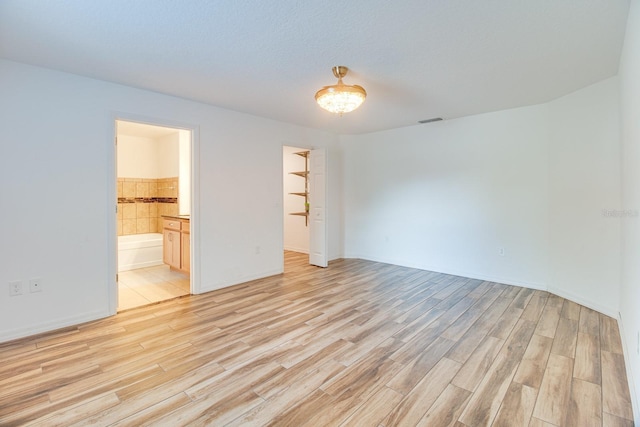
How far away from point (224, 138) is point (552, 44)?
3.58m

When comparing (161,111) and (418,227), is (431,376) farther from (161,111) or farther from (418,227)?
(161,111)

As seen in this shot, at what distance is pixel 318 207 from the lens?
209 inches

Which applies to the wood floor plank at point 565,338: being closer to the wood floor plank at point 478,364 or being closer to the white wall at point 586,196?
the wood floor plank at point 478,364

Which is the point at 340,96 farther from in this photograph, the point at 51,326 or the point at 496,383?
the point at 51,326

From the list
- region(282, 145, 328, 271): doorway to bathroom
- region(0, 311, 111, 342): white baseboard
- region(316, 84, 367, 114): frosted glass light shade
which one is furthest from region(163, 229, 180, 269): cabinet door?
region(316, 84, 367, 114): frosted glass light shade

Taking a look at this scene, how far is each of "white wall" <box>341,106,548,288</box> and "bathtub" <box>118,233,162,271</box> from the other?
11.8 feet

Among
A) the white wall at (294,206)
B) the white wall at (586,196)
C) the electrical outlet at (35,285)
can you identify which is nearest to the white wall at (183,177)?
the white wall at (294,206)

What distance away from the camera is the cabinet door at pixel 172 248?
4.70 m

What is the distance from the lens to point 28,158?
8.87ft

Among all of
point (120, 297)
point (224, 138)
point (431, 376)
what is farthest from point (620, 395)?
point (120, 297)

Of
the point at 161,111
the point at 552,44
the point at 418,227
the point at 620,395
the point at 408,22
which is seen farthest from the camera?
the point at 418,227

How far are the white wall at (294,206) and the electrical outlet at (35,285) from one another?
4568 mm

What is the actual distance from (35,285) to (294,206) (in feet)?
15.7

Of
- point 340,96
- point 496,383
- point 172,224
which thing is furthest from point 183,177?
point 496,383
